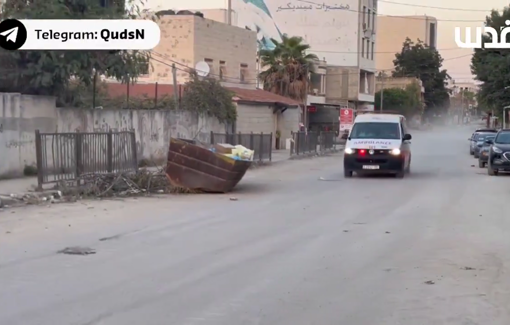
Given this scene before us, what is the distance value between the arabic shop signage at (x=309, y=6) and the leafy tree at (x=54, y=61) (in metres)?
58.4

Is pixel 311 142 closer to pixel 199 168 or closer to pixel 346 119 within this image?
pixel 346 119

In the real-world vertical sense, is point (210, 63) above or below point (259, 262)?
above

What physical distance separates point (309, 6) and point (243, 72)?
125ft

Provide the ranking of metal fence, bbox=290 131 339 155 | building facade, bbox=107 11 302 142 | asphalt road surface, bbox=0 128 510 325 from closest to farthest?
asphalt road surface, bbox=0 128 510 325 → building facade, bbox=107 11 302 142 → metal fence, bbox=290 131 339 155

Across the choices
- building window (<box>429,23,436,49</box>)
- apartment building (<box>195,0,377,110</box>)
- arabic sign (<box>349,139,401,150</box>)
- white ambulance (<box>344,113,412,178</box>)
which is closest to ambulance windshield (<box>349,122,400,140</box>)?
white ambulance (<box>344,113,412,178</box>)

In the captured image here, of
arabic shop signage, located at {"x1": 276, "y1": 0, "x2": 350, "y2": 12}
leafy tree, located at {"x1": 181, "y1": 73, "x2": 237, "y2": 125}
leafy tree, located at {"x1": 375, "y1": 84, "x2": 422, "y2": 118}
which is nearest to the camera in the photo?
leafy tree, located at {"x1": 181, "y1": 73, "x2": 237, "y2": 125}

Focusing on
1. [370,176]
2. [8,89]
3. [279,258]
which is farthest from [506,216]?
[8,89]

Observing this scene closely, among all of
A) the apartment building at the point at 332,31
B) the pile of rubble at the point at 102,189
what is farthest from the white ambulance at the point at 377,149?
the apartment building at the point at 332,31

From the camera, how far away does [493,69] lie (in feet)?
174

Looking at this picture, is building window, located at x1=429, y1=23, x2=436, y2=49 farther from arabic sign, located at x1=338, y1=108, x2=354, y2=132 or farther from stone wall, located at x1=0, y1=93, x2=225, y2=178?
stone wall, located at x1=0, y1=93, x2=225, y2=178

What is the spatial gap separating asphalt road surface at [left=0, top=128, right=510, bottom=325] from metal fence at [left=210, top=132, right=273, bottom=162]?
454 inches

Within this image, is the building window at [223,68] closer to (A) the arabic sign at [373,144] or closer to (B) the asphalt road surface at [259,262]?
(A) the arabic sign at [373,144]

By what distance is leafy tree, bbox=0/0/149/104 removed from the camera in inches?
809

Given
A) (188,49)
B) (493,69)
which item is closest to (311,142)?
(188,49)
